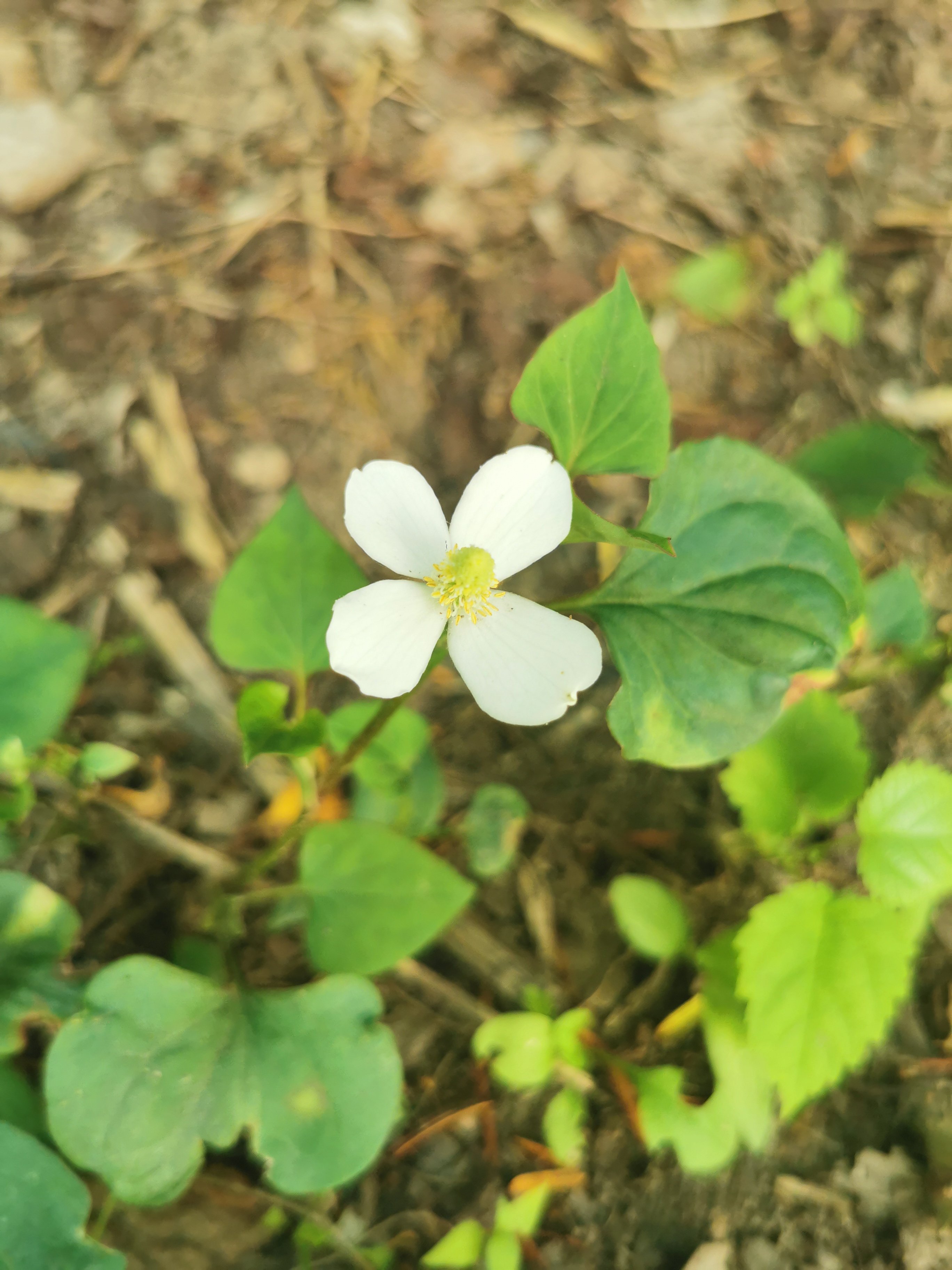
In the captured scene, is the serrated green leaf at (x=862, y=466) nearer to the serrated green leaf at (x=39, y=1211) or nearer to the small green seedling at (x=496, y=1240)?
the small green seedling at (x=496, y=1240)

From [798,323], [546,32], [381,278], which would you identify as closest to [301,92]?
[381,278]

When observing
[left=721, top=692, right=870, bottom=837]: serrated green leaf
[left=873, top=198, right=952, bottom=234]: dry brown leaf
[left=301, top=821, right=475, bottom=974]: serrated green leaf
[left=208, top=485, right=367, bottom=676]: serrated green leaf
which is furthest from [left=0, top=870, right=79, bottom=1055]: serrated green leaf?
[left=873, top=198, right=952, bottom=234]: dry brown leaf

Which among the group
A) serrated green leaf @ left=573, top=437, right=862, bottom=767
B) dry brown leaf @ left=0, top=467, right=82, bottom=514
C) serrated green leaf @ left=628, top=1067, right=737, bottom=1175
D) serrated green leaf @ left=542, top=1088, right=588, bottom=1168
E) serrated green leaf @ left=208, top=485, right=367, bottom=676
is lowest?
serrated green leaf @ left=542, top=1088, right=588, bottom=1168

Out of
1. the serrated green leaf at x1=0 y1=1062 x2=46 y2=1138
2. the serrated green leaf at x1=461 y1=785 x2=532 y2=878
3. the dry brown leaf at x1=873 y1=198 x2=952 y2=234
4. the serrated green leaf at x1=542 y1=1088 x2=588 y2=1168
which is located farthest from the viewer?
the dry brown leaf at x1=873 y1=198 x2=952 y2=234

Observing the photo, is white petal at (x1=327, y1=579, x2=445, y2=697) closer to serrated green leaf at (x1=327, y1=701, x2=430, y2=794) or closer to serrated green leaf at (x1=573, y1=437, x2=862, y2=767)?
serrated green leaf at (x1=573, y1=437, x2=862, y2=767)

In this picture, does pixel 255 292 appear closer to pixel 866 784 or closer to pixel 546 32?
pixel 546 32

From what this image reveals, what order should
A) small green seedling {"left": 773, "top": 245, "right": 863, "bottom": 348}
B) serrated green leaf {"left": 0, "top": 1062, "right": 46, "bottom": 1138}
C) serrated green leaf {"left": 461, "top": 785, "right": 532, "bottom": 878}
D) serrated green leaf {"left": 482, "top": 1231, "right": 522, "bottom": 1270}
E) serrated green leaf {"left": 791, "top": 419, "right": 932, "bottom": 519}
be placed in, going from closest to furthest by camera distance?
serrated green leaf {"left": 0, "top": 1062, "right": 46, "bottom": 1138} → serrated green leaf {"left": 482, "top": 1231, "right": 522, "bottom": 1270} → serrated green leaf {"left": 461, "top": 785, "right": 532, "bottom": 878} → serrated green leaf {"left": 791, "top": 419, "right": 932, "bottom": 519} → small green seedling {"left": 773, "top": 245, "right": 863, "bottom": 348}

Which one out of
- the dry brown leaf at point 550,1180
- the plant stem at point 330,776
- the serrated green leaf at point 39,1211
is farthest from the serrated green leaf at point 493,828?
the serrated green leaf at point 39,1211
